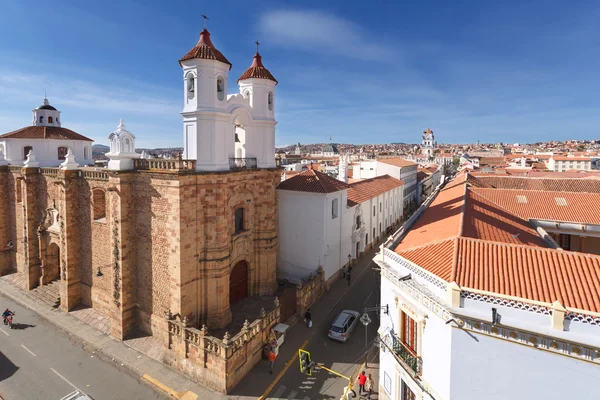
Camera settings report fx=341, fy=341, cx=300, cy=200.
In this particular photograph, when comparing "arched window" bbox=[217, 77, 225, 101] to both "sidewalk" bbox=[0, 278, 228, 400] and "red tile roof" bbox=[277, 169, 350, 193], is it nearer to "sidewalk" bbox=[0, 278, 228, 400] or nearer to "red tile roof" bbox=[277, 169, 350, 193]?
"red tile roof" bbox=[277, 169, 350, 193]

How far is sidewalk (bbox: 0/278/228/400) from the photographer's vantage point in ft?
54.3

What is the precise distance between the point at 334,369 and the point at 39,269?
25.2m

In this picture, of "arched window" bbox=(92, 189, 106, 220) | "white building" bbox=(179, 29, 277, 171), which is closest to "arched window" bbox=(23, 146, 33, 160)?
"arched window" bbox=(92, 189, 106, 220)

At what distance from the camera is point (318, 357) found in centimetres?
1873

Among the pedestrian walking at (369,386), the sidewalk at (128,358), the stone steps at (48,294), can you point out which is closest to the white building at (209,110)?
the sidewalk at (128,358)

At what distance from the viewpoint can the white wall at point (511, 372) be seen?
8.97m

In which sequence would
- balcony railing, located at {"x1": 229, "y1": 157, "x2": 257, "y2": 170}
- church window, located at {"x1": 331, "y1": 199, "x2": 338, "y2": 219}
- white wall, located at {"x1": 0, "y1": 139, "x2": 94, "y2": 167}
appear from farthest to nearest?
white wall, located at {"x1": 0, "y1": 139, "x2": 94, "y2": 167} → church window, located at {"x1": 331, "y1": 199, "x2": 338, "y2": 219} → balcony railing, located at {"x1": 229, "y1": 157, "x2": 257, "y2": 170}

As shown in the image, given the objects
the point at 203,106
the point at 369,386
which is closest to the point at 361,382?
the point at 369,386

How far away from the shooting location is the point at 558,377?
29.9ft

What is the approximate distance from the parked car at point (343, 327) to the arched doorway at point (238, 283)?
6.94 metres

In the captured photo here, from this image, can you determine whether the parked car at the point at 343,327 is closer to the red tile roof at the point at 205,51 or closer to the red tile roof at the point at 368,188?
the red tile roof at the point at 368,188

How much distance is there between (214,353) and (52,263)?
19450 mm

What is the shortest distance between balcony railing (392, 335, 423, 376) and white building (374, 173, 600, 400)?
0.03m

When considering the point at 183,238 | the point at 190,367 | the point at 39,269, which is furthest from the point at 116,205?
the point at 39,269
